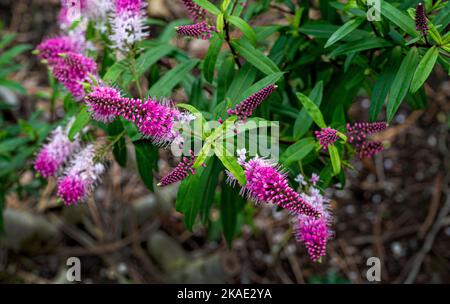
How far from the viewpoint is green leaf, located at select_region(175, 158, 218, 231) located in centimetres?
229

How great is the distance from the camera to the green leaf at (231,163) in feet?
6.39

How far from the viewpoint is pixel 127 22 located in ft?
7.74

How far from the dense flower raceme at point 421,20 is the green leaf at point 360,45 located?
29 centimetres

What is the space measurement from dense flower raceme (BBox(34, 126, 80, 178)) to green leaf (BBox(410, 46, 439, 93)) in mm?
1644

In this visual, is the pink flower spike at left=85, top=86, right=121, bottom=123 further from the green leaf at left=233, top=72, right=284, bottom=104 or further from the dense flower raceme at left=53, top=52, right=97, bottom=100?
the green leaf at left=233, top=72, right=284, bottom=104

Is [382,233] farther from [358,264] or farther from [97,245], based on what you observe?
[97,245]

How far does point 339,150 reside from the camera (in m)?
2.42

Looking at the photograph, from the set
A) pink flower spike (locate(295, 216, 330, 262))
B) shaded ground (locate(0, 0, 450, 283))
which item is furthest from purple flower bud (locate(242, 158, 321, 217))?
shaded ground (locate(0, 0, 450, 283))

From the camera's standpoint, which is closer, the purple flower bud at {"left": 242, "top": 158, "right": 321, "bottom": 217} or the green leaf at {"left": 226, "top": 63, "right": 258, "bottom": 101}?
the purple flower bud at {"left": 242, "top": 158, "right": 321, "bottom": 217}

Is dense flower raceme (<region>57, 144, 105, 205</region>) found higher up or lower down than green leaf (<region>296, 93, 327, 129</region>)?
lower down

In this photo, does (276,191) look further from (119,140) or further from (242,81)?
(119,140)
